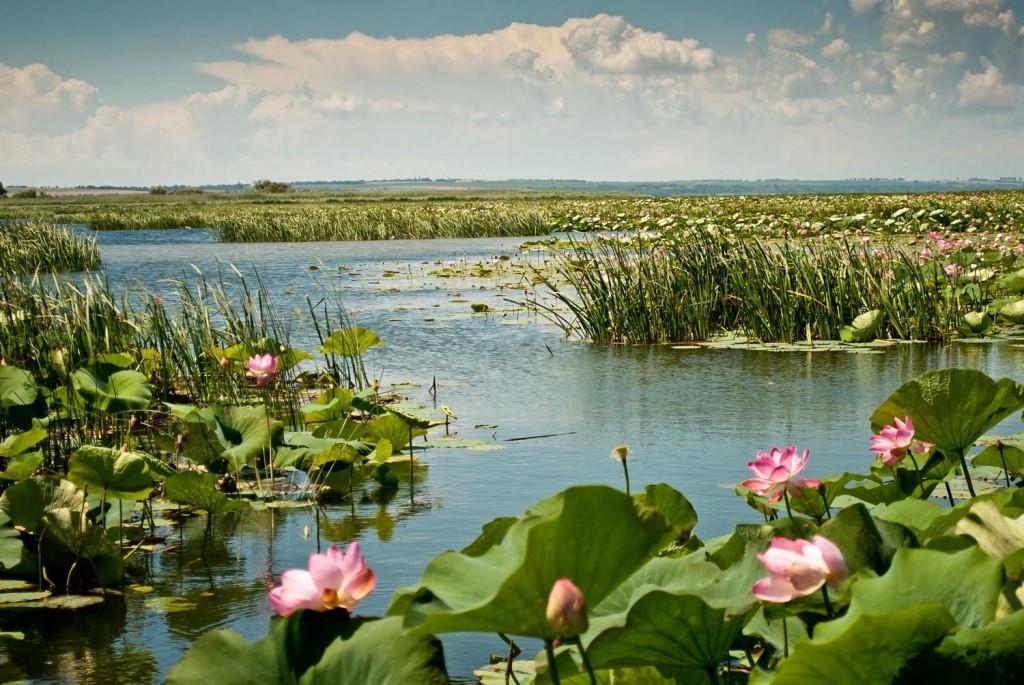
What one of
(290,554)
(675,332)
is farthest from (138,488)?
(675,332)

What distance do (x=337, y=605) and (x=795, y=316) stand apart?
795 cm

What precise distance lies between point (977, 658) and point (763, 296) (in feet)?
26.3

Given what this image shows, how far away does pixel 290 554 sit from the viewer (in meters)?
3.77

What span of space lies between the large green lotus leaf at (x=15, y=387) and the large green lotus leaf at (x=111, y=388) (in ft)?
0.60

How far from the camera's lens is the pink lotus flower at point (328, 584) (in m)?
1.18

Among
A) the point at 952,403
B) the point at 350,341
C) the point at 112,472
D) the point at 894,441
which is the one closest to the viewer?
the point at 894,441

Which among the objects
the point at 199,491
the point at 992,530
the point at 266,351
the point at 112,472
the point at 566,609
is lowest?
the point at 199,491

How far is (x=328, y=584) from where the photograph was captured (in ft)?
3.88

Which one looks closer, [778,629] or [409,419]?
[778,629]

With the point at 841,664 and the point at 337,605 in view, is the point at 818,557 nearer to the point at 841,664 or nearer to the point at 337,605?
the point at 841,664

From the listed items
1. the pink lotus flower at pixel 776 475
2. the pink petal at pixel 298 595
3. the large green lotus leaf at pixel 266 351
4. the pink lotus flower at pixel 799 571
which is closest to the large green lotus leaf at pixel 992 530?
the pink lotus flower at pixel 776 475

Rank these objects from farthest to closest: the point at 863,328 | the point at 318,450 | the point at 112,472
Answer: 1. the point at 863,328
2. the point at 318,450
3. the point at 112,472

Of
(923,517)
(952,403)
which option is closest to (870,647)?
(923,517)

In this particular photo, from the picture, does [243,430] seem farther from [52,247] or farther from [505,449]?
[52,247]
